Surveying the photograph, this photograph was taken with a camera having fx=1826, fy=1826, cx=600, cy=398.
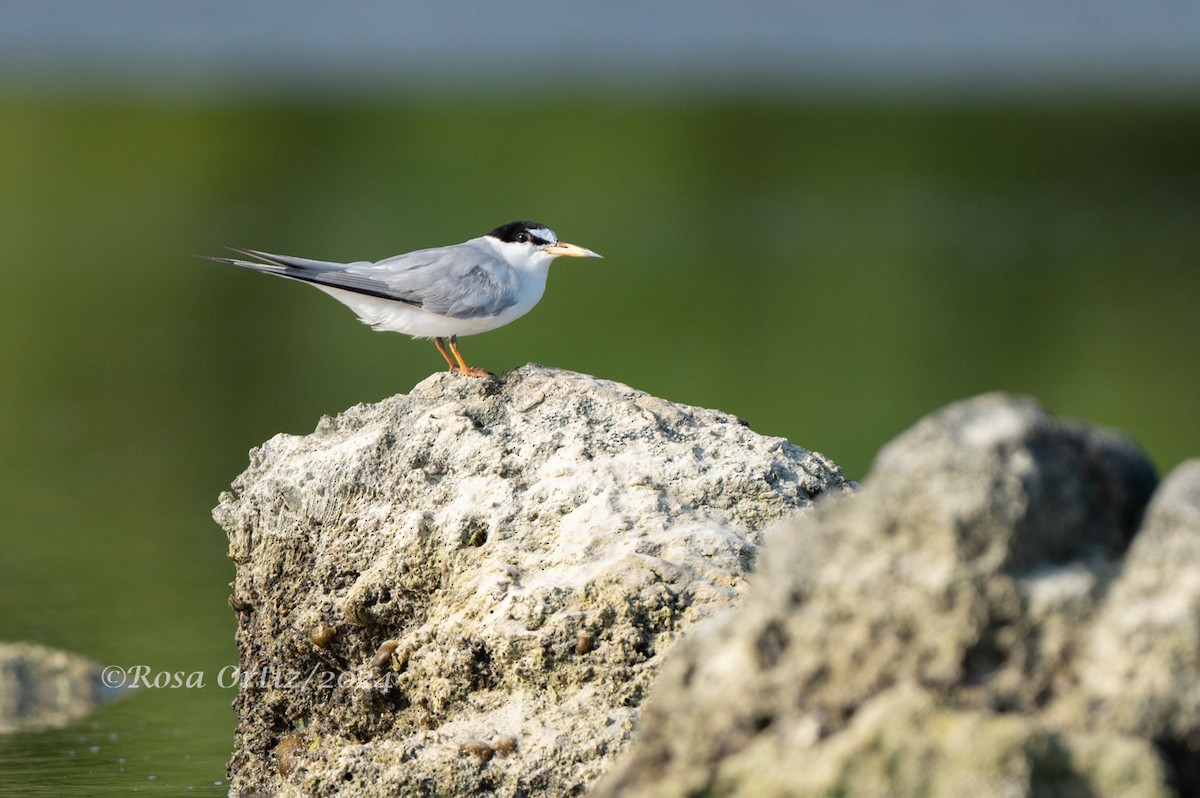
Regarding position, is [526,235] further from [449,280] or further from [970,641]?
[970,641]

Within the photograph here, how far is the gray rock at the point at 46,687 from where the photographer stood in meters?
7.86

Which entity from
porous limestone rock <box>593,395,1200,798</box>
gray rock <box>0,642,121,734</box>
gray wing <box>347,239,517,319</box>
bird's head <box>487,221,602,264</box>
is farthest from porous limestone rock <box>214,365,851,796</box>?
gray rock <box>0,642,121,734</box>

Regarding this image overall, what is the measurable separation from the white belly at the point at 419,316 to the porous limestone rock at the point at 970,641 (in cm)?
302

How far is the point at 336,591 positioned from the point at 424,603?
1.20 feet

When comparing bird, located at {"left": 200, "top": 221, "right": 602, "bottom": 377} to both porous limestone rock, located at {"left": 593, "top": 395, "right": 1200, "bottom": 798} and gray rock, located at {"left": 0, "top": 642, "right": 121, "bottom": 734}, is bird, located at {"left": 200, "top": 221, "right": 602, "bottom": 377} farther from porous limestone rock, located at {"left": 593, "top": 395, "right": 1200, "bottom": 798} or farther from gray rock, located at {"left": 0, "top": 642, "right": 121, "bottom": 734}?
porous limestone rock, located at {"left": 593, "top": 395, "right": 1200, "bottom": 798}

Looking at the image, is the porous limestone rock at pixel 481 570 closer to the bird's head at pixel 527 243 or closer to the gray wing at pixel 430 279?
the gray wing at pixel 430 279

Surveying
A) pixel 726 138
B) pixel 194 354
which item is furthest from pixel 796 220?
pixel 194 354

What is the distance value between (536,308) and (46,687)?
16.4 meters

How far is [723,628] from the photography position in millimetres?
3969

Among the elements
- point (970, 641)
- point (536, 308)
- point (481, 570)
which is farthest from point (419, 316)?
point (536, 308)

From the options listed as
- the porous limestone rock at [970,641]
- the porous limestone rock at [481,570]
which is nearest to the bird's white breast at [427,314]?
the porous limestone rock at [481,570]

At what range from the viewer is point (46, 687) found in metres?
8.15

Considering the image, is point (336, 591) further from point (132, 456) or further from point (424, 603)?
point (132, 456)

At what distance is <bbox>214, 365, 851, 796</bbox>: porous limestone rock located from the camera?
523cm
